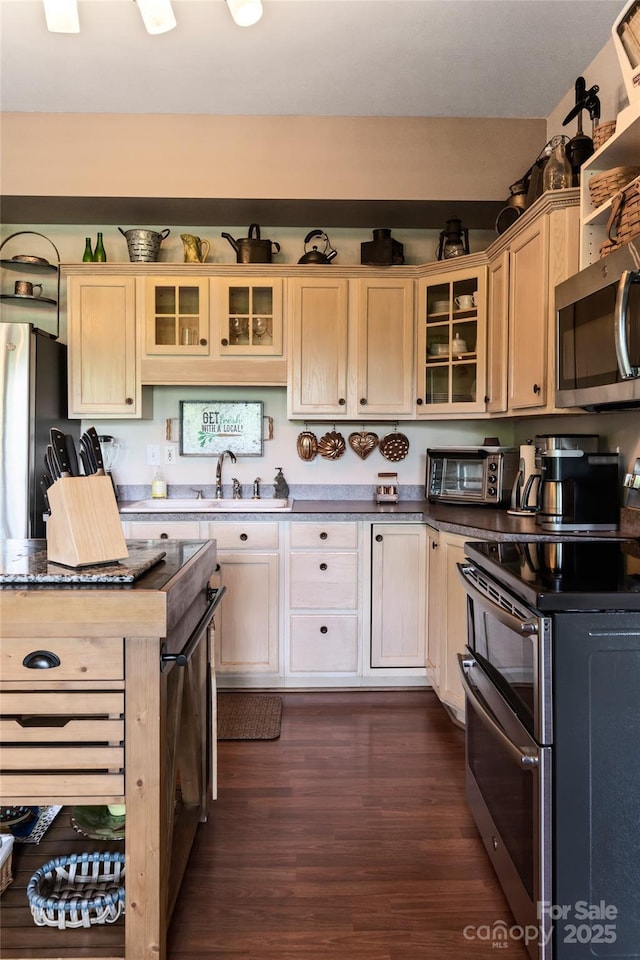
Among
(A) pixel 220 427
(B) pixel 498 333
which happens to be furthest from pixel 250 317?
(B) pixel 498 333

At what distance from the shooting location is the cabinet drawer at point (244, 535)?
10.1ft

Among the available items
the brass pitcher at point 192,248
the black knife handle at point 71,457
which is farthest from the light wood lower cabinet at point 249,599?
the black knife handle at point 71,457

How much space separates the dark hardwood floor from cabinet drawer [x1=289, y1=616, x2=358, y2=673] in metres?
0.46

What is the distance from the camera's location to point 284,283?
3.29 meters

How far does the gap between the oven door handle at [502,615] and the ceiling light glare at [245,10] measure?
1.91 m

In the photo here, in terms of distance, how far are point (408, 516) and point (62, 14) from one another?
239 cm

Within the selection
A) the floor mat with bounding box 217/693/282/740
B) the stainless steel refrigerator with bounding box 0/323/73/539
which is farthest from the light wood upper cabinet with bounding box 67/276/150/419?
the floor mat with bounding box 217/693/282/740

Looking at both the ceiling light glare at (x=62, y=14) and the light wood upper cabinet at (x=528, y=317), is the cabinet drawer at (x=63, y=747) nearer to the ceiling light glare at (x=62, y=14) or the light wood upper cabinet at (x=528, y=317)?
the light wood upper cabinet at (x=528, y=317)

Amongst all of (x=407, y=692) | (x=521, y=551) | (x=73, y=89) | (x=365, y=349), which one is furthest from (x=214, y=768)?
(x=73, y=89)

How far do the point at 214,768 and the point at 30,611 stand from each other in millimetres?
980

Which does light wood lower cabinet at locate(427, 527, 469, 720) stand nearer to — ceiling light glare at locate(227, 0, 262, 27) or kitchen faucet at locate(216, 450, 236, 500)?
kitchen faucet at locate(216, 450, 236, 500)

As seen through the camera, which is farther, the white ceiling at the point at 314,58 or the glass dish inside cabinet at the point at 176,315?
the glass dish inside cabinet at the point at 176,315

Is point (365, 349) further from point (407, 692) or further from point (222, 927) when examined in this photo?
point (222, 927)

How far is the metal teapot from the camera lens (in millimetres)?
3322
